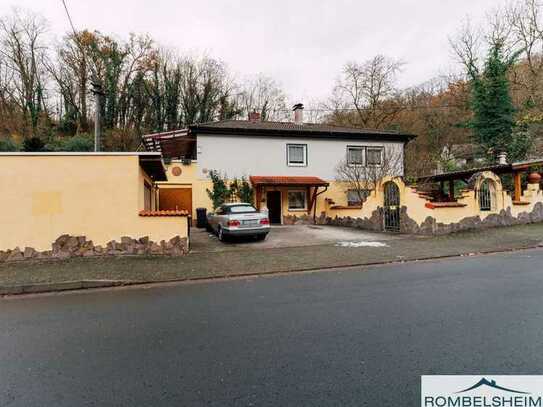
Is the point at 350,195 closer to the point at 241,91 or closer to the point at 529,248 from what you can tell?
the point at 529,248

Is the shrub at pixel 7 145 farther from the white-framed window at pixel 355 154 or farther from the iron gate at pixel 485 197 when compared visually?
the iron gate at pixel 485 197

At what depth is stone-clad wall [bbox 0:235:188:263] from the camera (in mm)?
8891

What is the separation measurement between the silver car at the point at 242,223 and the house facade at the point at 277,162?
210 inches

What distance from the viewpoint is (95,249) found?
9.24 metres

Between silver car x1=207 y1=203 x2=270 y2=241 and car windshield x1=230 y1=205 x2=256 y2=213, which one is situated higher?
car windshield x1=230 y1=205 x2=256 y2=213

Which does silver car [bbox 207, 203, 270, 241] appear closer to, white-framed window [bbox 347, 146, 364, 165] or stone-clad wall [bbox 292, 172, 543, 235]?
stone-clad wall [bbox 292, 172, 543, 235]

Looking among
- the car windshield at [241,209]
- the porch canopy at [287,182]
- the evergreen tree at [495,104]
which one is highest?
the evergreen tree at [495,104]

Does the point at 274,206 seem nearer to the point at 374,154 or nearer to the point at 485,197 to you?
the point at 374,154

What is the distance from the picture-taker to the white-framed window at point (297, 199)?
63.5ft

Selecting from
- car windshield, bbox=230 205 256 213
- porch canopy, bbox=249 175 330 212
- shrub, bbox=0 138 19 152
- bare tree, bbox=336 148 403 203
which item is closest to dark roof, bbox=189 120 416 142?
bare tree, bbox=336 148 403 203

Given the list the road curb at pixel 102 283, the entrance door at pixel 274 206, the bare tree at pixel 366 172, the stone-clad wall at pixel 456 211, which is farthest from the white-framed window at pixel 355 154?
the road curb at pixel 102 283

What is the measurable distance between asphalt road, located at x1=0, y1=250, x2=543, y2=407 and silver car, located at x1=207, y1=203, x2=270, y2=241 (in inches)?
226

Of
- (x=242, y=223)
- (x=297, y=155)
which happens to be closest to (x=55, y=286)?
(x=242, y=223)

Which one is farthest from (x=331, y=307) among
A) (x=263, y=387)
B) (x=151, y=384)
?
(x=151, y=384)
